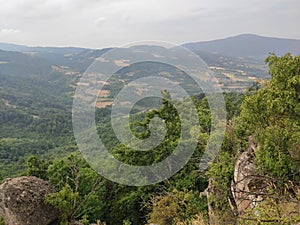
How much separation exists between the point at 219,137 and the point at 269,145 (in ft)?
19.8

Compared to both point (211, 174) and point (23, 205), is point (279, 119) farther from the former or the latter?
point (23, 205)

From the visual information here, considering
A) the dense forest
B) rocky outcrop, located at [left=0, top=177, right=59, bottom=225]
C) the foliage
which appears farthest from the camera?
rocky outcrop, located at [left=0, top=177, right=59, bottom=225]

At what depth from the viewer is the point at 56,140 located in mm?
89812

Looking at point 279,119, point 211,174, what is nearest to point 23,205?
point 211,174

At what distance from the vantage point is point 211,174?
45.5ft

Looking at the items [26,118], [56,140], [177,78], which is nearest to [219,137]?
[177,78]

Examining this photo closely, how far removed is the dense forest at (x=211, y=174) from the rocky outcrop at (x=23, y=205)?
0.51 m

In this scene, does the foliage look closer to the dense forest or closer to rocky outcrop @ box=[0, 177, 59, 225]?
the dense forest

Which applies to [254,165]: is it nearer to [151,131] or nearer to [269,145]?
[269,145]

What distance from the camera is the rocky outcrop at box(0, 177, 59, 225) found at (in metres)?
13.5

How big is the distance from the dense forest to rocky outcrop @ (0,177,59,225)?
51 cm

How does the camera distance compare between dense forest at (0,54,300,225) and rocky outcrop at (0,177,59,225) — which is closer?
dense forest at (0,54,300,225)

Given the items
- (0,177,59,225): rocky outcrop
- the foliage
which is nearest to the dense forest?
the foliage

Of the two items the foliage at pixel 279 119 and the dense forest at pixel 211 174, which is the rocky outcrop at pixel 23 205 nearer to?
the dense forest at pixel 211 174
